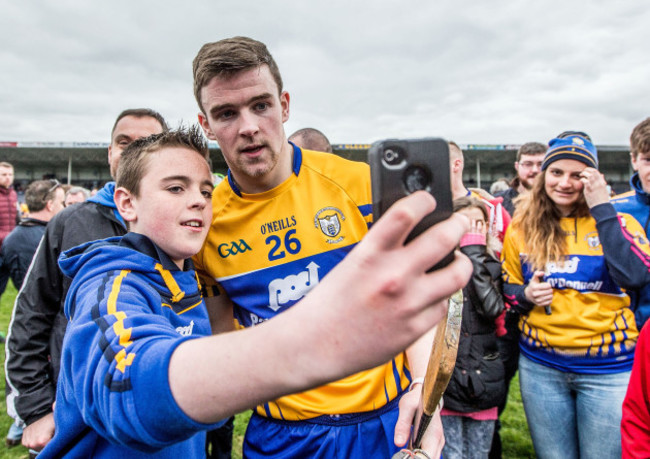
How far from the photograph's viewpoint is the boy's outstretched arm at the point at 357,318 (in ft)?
1.71

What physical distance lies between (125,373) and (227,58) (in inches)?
54.1

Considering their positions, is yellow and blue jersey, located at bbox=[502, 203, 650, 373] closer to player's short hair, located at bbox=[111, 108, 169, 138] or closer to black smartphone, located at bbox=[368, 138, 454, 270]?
black smartphone, located at bbox=[368, 138, 454, 270]

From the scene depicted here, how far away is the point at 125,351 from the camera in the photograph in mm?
727

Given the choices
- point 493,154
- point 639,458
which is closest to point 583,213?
point 639,458

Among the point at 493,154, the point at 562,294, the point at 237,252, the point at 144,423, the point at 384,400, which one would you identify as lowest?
the point at 384,400

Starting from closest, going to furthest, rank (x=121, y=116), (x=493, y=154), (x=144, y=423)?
(x=144, y=423) → (x=121, y=116) → (x=493, y=154)

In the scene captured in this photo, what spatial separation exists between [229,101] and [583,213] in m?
2.41

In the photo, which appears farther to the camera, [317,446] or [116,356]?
[317,446]

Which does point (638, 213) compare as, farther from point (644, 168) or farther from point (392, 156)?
point (392, 156)

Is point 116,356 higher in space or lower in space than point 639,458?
higher

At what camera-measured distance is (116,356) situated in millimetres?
728

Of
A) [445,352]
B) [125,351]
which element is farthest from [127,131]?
[445,352]

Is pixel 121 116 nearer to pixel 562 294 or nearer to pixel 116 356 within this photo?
pixel 116 356

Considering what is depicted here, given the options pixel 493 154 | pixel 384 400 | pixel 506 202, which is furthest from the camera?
pixel 493 154
